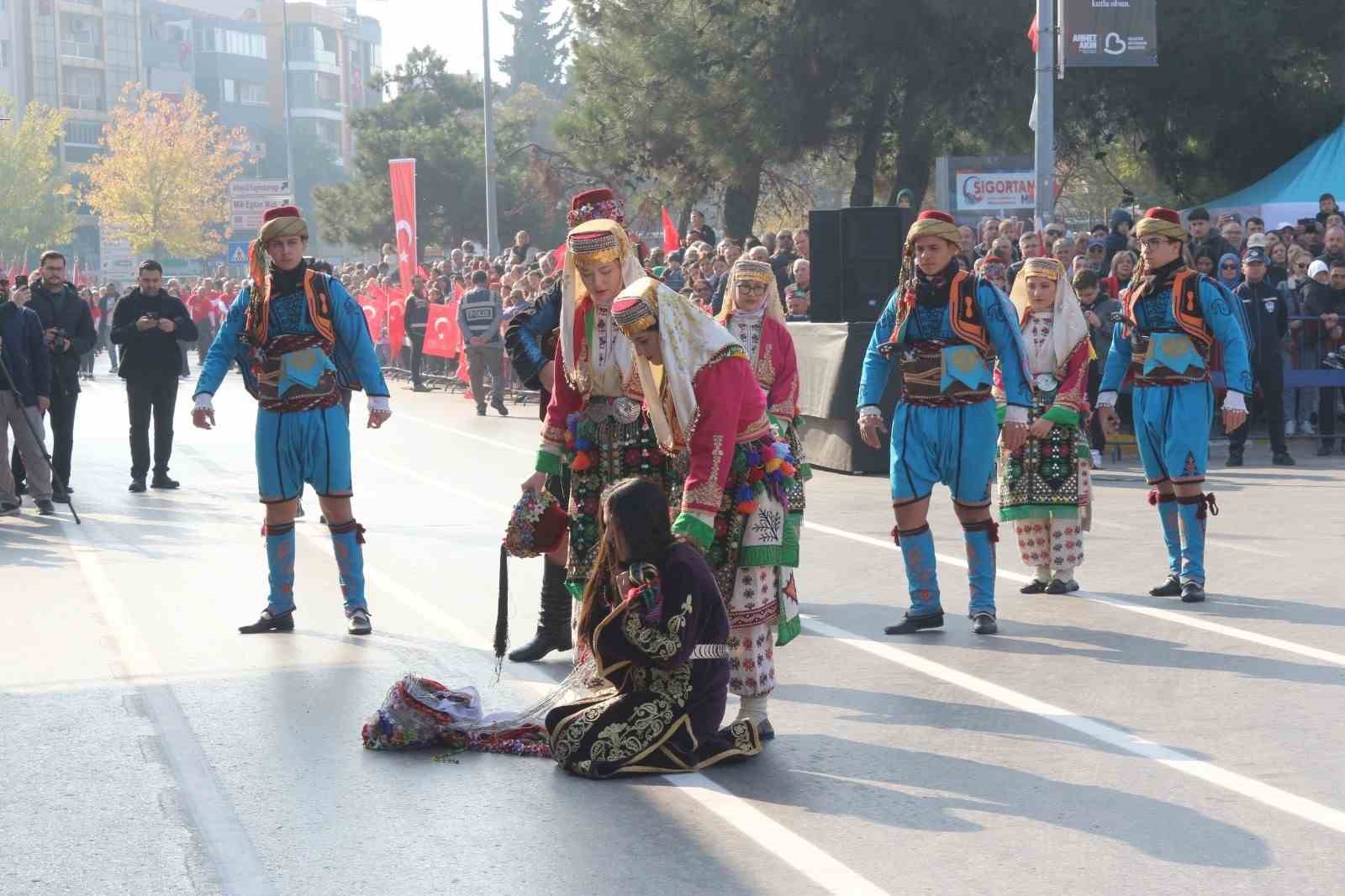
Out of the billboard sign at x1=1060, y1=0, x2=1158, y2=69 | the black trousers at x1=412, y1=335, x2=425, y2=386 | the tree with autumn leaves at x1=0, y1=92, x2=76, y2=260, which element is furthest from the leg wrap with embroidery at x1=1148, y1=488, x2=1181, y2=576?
the tree with autumn leaves at x1=0, y1=92, x2=76, y2=260

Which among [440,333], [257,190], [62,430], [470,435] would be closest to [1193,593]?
[62,430]

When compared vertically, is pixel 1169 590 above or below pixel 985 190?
below

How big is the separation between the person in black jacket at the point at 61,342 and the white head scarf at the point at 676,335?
10.6 metres

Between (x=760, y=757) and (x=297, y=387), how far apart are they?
378 centimetres

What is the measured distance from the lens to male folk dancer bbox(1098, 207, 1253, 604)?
33.6ft

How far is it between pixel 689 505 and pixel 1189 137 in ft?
93.3

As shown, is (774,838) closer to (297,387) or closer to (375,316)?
(297,387)

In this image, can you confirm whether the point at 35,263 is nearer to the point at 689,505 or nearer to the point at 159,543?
the point at 159,543

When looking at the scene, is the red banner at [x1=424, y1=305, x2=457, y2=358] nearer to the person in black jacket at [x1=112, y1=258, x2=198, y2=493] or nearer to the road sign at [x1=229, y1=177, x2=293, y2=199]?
the person in black jacket at [x1=112, y1=258, x2=198, y2=493]

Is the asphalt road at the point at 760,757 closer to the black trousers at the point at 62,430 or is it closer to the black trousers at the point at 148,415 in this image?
the black trousers at the point at 62,430

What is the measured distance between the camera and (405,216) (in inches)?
1324

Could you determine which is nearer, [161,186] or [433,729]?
[433,729]

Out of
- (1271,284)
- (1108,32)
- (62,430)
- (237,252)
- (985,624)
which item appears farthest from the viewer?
(237,252)

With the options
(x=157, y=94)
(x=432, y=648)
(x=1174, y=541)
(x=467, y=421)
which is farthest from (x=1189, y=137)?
(x=157, y=94)
